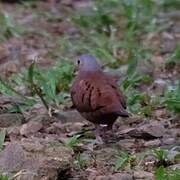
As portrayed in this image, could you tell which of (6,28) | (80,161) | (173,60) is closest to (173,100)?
(80,161)

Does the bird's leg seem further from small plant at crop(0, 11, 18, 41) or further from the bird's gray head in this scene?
small plant at crop(0, 11, 18, 41)

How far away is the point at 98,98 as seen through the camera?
5.18m

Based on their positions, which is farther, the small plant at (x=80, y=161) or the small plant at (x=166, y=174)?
the small plant at (x=80, y=161)

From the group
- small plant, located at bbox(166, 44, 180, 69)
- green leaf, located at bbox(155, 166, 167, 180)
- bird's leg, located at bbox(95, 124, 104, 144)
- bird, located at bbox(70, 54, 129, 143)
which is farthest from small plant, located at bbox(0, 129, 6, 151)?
small plant, located at bbox(166, 44, 180, 69)

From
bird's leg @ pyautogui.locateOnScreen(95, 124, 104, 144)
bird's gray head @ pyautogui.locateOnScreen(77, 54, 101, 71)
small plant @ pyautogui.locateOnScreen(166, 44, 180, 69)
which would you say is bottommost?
bird's leg @ pyautogui.locateOnScreen(95, 124, 104, 144)

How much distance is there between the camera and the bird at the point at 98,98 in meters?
5.16

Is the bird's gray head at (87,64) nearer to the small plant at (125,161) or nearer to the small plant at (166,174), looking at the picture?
the small plant at (125,161)

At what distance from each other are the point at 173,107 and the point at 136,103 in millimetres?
493

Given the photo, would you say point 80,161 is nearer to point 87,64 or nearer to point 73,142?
point 73,142

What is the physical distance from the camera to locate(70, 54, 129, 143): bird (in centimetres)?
516

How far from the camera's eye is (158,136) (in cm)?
557

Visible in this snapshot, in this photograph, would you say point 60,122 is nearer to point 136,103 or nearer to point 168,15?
point 136,103

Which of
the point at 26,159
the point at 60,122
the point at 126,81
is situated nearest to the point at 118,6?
the point at 126,81

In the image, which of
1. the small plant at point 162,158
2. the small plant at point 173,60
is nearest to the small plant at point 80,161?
the small plant at point 162,158
